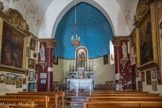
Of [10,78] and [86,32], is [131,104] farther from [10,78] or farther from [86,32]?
A: [86,32]

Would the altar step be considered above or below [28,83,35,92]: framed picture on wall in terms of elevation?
below

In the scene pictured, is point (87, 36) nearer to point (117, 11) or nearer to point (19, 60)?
point (117, 11)

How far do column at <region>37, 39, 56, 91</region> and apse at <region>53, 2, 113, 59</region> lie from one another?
93.2 inches

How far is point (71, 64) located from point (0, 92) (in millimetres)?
11101

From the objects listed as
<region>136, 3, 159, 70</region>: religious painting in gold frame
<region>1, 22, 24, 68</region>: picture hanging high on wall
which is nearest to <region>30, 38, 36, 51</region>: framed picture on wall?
<region>1, 22, 24, 68</region>: picture hanging high on wall

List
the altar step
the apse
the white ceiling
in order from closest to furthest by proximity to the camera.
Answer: the altar step
the white ceiling
the apse

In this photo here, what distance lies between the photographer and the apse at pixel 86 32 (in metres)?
17.7

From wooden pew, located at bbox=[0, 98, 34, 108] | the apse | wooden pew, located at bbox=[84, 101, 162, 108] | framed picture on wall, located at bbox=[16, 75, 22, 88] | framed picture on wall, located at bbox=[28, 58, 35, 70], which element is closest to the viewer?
wooden pew, located at bbox=[84, 101, 162, 108]

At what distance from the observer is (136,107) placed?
404cm

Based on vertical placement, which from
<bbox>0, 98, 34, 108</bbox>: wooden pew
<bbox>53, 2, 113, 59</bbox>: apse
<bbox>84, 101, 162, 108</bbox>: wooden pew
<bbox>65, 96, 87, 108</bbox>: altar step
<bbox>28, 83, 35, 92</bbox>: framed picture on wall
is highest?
<bbox>53, 2, 113, 59</bbox>: apse

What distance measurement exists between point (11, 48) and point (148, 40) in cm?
779

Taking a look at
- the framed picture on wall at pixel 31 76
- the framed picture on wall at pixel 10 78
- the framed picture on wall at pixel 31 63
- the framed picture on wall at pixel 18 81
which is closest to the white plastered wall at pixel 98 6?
the framed picture on wall at pixel 31 63

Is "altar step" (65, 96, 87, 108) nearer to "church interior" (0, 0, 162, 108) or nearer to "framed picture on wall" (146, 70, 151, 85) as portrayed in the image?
"church interior" (0, 0, 162, 108)

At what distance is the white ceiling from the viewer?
1156 centimetres
